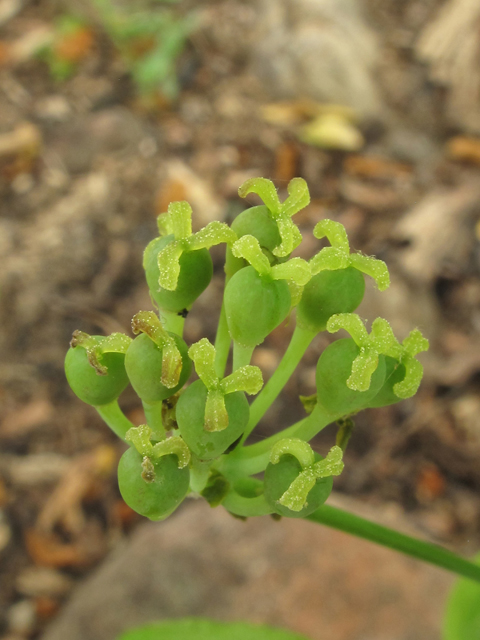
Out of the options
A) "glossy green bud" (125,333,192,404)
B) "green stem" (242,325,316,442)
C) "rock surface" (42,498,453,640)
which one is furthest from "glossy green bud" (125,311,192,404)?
"rock surface" (42,498,453,640)

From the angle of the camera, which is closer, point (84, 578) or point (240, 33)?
point (84, 578)

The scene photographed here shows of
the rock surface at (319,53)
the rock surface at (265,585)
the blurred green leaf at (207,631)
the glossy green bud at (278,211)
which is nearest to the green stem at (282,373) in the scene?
the glossy green bud at (278,211)

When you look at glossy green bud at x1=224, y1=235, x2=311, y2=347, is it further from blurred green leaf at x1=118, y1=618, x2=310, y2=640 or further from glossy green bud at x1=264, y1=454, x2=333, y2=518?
blurred green leaf at x1=118, y1=618, x2=310, y2=640

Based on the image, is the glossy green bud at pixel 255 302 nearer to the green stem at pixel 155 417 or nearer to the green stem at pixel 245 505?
the green stem at pixel 155 417

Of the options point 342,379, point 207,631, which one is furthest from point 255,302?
point 207,631

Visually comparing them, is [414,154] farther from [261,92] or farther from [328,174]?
[261,92]

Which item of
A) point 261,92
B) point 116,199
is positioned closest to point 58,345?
point 116,199
